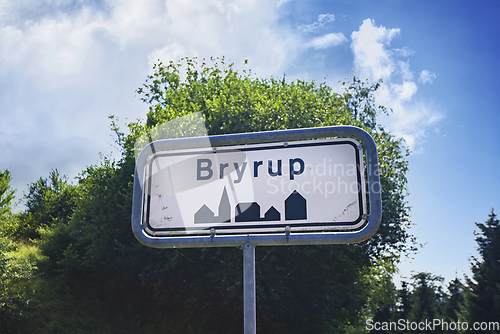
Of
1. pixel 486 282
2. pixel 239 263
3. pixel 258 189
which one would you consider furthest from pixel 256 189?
pixel 486 282

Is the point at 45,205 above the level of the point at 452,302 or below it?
above

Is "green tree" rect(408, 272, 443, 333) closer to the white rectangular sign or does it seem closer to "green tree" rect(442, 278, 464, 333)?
"green tree" rect(442, 278, 464, 333)

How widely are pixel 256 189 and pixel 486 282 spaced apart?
110 ft

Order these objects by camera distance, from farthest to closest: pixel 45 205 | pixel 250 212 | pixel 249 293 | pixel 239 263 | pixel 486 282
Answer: pixel 45 205 < pixel 486 282 < pixel 239 263 < pixel 250 212 < pixel 249 293

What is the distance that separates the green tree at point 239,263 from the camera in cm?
1423

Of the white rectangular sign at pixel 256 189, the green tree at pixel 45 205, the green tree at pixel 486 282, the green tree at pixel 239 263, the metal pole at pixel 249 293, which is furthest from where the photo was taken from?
the green tree at pixel 45 205

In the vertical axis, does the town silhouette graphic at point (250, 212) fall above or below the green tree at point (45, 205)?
below

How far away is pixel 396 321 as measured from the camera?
142 ft

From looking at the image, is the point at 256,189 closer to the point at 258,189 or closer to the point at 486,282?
the point at 258,189

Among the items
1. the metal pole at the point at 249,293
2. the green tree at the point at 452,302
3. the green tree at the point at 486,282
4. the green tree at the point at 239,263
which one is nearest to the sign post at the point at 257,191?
the metal pole at the point at 249,293

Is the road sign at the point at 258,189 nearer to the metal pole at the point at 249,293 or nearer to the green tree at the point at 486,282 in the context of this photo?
the metal pole at the point at 249,293

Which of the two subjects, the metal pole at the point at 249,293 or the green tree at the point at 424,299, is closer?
the metal pole at the point at 249,293

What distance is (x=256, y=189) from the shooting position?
1.63 metres

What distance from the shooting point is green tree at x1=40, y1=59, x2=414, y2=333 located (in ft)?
46.7
